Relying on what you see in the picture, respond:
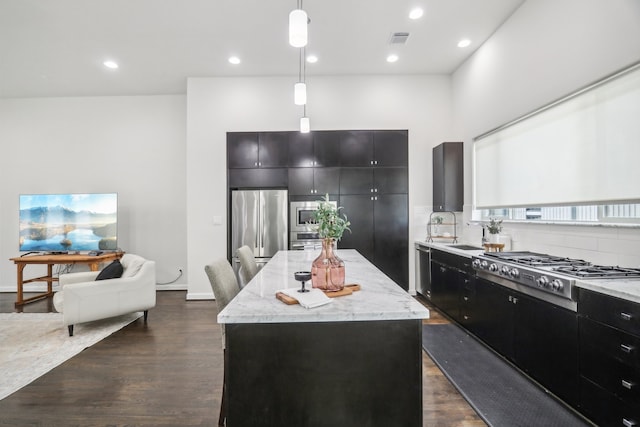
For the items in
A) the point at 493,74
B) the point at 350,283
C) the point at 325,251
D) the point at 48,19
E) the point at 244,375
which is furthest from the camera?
the point at 493,74

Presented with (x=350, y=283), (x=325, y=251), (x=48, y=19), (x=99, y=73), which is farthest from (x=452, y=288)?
(x=99, y=73)

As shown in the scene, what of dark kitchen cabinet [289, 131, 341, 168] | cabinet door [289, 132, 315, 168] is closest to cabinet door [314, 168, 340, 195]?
dark kitchen cabinet [289, 131, 341, 168]

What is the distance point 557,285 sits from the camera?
199cm

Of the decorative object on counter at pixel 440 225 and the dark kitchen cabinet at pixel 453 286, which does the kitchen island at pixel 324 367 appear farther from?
the decorative object on counter at pixel 440 225

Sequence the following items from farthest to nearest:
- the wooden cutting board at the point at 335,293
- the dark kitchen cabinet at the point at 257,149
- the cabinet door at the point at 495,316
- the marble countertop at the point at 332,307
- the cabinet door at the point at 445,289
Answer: the dark kitchen cabinet at the point at 257,149
the cabinet door at the point at 445,289
the cabinet door at the point at 495,316
the wooden cutting board at the point at 335,293
the marble countertop at the point at 332,307

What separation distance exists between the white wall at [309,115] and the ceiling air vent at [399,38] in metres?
1.02

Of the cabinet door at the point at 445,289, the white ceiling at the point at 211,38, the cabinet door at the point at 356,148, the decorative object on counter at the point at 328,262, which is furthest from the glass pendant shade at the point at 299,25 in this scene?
the cabinet door at the point at 356,148

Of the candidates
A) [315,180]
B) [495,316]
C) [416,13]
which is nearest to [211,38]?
[315,180]

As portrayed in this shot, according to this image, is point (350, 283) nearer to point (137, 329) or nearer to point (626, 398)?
point (626, 398)

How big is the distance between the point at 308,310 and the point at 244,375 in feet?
1.22

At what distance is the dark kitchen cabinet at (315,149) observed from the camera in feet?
15.9

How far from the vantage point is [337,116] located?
496 centimetres

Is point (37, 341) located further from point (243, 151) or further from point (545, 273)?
point (545, 273)

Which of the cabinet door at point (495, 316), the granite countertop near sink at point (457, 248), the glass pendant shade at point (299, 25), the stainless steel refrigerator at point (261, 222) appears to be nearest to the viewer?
the glass pendant shade at point (299, 25)
